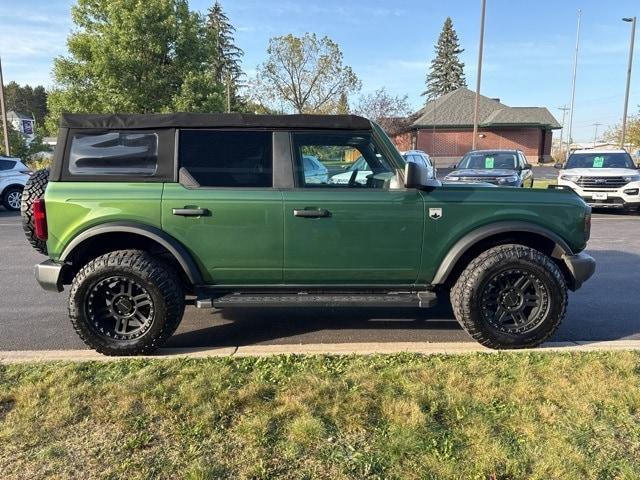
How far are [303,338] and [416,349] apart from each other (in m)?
1.04

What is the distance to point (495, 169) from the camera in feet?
41.9

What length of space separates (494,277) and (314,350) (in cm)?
156

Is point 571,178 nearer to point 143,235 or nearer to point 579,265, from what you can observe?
point 579,265

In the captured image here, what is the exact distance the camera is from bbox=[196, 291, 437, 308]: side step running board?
3.93m

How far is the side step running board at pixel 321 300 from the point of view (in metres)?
A: 3.93

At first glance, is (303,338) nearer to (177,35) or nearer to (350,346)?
(350,346)

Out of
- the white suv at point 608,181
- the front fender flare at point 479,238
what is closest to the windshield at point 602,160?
the white suv at point 608,181

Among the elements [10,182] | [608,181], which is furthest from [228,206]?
[10,182]

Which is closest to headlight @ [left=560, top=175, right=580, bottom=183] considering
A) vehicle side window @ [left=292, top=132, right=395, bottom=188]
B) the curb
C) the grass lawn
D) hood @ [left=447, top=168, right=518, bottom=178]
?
hood @ [left=447, top=168, right=518, bottom=178]

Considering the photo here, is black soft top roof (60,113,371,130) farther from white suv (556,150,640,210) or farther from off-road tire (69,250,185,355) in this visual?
white suv (556,150,640,210)

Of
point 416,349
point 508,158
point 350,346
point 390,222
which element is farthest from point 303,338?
point 508,158

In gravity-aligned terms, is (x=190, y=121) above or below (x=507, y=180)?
above

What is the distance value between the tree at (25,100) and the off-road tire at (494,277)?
98530 mm

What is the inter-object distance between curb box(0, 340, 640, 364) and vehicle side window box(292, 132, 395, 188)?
52.1 inches
